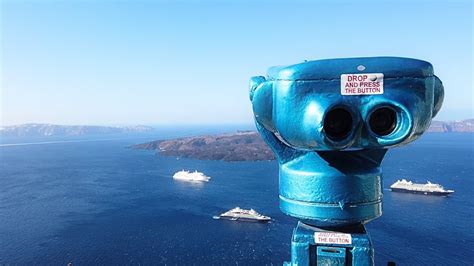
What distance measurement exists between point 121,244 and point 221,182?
40.6 metres

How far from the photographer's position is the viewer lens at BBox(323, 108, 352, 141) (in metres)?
2.65

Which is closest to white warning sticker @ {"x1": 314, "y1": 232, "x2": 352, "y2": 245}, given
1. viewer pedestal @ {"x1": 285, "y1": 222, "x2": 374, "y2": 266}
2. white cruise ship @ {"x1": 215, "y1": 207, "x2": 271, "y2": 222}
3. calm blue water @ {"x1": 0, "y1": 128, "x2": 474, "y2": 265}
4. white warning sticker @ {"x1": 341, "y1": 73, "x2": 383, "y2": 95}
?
viewer pedestal @ {"x1": 285, "y1": 222, "x2": 374, "y2": 266}

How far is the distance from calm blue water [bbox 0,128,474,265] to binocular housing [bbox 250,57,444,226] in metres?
35.5

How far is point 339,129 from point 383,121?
31 cm

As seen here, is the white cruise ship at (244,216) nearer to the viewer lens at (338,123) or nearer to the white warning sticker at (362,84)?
the viewer lens at (338,123)

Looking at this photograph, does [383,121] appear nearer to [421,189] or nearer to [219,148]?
[421,189]

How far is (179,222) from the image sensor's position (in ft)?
165

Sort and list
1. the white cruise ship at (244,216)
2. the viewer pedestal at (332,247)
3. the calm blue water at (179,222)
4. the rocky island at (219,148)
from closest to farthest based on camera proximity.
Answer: the viewer pedestal at (332,247) < the calm blue water at (179,222) < the white cruise ship at (244,216) < the rocky island at (219,148)

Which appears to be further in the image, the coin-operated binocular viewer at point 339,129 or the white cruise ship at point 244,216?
the white cruise ship at point 244,216

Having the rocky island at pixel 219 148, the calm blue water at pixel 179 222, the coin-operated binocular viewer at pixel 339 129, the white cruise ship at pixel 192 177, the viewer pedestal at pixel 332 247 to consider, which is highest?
the coin-operated binocular viewer at pixel 339 129

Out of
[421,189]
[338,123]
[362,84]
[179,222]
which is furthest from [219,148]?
[362,84]

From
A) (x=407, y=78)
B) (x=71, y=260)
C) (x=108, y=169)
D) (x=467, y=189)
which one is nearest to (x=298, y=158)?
(x=407, y=78)

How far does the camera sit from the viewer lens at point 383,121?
8.61 feet

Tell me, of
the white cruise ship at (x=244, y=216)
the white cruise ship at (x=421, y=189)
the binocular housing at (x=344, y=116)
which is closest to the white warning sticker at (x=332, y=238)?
the binocular housing at (x=344, y=116)
